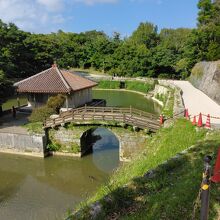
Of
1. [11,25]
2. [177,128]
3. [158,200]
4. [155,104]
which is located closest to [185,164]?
[158,200]

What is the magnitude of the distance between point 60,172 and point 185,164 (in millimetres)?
11166

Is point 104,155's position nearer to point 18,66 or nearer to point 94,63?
point 18,66

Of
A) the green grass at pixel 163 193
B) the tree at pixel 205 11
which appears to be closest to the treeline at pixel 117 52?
the tree at pixel 205 11

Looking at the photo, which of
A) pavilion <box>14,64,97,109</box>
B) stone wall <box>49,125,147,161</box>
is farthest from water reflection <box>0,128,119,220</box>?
pavilion <box>14,64,97,109</box>

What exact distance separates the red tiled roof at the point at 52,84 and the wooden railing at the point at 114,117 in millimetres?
3654

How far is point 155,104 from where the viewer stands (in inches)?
1678

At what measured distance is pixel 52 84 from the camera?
24594 millimetres

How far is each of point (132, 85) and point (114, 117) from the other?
35830 mm

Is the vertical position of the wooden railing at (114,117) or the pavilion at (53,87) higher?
the pavilion at (53,87)

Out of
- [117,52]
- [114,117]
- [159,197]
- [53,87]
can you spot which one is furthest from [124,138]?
[117,52]

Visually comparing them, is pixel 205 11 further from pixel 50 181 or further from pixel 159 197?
pixel 159 197

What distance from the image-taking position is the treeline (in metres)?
40.1

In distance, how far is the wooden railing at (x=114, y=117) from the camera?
19.0m

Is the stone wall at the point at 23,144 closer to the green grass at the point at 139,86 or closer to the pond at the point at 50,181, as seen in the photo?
the pond at the point at 50,181
